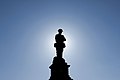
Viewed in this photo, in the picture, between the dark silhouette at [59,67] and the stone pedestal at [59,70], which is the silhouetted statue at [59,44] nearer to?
the dark silhouette at [59,67]

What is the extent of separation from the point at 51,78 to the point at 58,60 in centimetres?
178

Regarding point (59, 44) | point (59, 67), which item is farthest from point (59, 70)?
point (59, 44)

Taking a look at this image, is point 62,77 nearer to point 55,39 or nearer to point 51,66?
point 51,66

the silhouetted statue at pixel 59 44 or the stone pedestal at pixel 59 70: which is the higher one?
the silhouetted statue at pixel 59 44

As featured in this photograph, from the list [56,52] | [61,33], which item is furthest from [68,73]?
[61,33]

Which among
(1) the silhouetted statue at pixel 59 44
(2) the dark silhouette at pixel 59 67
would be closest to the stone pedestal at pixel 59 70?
(2) the dark silhouette at pixel 59 67

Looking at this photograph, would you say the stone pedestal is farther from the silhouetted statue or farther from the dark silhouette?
the silhouetted statue

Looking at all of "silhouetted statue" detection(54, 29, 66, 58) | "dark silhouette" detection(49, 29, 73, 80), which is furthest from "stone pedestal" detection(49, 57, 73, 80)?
"silhouetted statue" detection(54, 29, 66, 58)

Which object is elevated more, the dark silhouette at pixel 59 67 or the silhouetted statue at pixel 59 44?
the silhouetted statue at pixel 59 44

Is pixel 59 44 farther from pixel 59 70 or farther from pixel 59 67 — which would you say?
pixel 59 70

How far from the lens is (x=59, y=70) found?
926 inches

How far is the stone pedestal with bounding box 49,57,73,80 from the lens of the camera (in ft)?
76.8

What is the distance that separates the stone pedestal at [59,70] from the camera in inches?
922

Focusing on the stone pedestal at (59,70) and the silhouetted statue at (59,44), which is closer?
the stone pedestal at (59,70)
